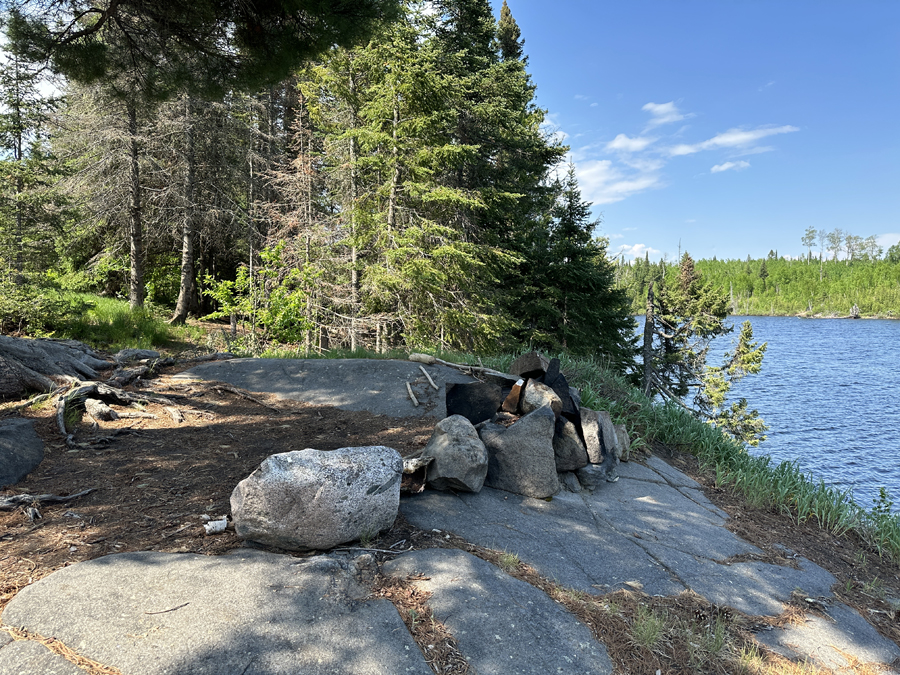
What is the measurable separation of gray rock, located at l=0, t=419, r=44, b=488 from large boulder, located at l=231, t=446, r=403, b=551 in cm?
208

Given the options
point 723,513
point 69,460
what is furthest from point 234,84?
point 723,513

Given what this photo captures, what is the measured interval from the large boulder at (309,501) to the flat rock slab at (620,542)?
1.95 ft

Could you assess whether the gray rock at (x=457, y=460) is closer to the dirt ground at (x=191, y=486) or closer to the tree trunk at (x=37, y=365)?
the dirt ground at (x=191, y=486)

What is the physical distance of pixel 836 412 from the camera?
2184cm

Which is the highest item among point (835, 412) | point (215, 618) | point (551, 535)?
point (215, 618)

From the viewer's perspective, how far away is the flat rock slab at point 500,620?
2.20 metres

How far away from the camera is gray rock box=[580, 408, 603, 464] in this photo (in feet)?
14.8

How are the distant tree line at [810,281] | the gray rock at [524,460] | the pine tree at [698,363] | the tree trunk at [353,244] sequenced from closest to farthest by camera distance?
the gray rock at [524,460] → the tree trunk at [353,244] → the pine tree at [698,363] → the distant tree line at [810,281]

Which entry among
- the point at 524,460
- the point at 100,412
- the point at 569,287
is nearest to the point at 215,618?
the point at 524,460

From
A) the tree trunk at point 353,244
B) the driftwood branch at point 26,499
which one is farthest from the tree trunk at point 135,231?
the driftwood branch at point 26,499

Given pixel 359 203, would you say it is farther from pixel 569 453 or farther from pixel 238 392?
pixel 569 453

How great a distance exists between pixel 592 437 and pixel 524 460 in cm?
85

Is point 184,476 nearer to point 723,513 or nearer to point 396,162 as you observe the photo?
point 723,513

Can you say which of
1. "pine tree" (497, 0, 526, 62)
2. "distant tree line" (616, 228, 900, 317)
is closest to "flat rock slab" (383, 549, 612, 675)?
"pine tree" (497, 0, 526, 62)
